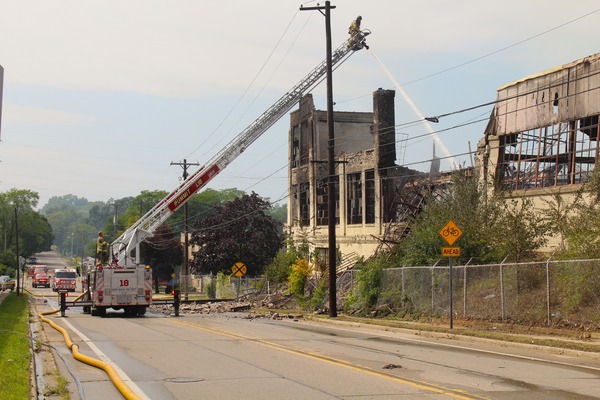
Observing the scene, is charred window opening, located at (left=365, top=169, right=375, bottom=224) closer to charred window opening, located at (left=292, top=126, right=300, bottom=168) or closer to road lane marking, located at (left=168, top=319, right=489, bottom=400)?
charred window opening, located at (left=292, top=126, right=300, bottom=168)

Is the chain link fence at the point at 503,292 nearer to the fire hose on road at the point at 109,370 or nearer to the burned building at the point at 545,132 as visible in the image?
the burned building at the point at 545,132

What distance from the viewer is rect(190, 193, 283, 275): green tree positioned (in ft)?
217

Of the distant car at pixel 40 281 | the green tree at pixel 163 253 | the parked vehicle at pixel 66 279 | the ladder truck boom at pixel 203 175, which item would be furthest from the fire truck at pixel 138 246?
the distant car at pixel 40 281

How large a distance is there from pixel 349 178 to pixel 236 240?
20041mm

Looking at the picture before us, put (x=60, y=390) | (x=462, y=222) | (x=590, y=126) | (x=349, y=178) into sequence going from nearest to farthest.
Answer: (x=60, y=390), (x=590, y=126), (x=462, y=222), (x=349, y=178)

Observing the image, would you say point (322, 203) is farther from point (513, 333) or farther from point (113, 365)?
point (113, 365)

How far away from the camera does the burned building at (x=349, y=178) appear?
4475 cm

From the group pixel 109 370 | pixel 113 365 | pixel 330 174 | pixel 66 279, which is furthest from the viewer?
pixel 66 279

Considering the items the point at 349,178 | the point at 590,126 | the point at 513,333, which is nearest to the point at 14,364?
the point at 513,333

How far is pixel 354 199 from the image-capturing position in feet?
157

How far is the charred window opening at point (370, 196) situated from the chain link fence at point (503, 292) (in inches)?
512

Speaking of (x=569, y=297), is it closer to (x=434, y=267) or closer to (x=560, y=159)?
(x=434, y=267)

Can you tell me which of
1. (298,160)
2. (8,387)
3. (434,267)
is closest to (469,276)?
(434,267)

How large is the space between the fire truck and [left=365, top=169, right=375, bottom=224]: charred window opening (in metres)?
6.71
